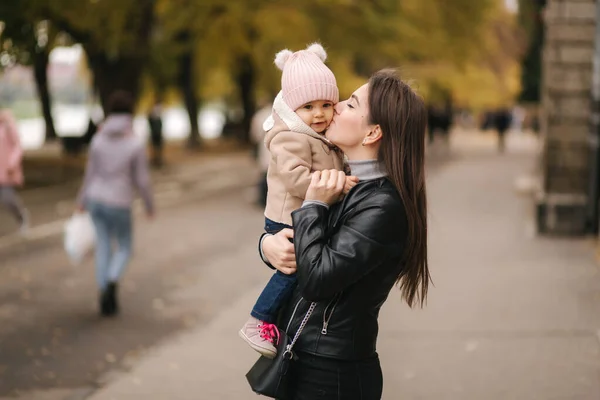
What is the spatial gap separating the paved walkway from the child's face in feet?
3.36

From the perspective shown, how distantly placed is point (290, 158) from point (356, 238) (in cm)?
37

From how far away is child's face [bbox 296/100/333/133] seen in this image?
10.5 feet

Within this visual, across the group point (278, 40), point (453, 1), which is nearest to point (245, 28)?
point (278, 40)

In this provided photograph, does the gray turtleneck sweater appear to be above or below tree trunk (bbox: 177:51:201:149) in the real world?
above

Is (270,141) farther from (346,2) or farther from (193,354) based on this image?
(346,2)

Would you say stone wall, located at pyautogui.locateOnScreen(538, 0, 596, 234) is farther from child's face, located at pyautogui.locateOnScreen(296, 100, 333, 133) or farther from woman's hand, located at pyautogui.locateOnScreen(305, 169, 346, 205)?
woman's hand, located at pyautogui.locateOnScreen(305, 169, 346, 205)

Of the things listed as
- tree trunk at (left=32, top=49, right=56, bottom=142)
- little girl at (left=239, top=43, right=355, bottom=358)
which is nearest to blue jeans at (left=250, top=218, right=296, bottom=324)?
little girl at (left=239, top=43, right=355, bottom=358)

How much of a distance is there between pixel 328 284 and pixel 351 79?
28419 mm

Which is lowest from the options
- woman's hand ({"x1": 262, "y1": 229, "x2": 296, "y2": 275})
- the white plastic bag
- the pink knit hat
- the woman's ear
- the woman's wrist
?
the white plastic bag

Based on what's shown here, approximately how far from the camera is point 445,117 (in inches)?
1652

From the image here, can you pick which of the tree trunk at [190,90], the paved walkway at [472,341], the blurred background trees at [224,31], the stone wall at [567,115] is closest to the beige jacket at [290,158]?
the paved walkway at [472,341]

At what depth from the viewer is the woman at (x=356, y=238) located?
9.95 feet

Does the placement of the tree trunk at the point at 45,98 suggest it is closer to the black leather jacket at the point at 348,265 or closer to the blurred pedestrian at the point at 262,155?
the blurred pedestrian at the point at 262,155

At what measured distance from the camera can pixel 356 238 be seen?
119 inches
